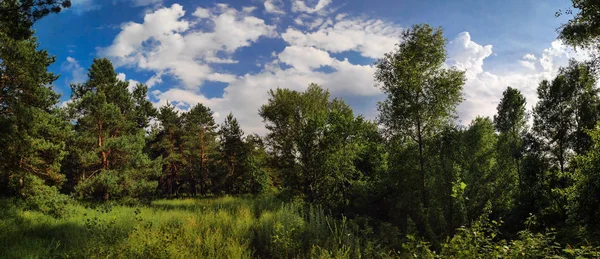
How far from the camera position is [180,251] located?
6.65m

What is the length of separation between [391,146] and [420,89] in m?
3.39

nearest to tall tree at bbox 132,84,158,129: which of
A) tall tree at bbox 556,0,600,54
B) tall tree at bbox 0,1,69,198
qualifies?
tall tree at bbox 0,1,69,198

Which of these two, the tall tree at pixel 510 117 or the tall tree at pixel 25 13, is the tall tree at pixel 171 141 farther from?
the tall tree at pixel 510 117

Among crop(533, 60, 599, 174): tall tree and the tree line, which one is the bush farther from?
crop(533, 60, 599, 174): tall tree

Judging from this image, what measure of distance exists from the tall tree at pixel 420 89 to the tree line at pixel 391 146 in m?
0.06

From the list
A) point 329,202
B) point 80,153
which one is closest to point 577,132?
point 329,202

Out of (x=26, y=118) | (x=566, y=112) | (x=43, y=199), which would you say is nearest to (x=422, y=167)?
(x=566, y=112)

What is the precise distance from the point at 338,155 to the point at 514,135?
24.3m

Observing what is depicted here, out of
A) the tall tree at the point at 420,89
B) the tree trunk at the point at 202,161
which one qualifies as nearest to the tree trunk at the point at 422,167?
the tall tree at the point at 420,89

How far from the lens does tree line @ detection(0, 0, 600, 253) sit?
13875mm

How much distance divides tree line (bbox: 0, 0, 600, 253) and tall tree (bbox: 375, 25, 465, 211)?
2.2 inches

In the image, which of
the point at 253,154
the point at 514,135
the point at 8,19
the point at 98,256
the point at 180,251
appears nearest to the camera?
the point at 98,256

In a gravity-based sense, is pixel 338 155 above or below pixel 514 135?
below

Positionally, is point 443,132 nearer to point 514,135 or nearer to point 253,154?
point 514,135
